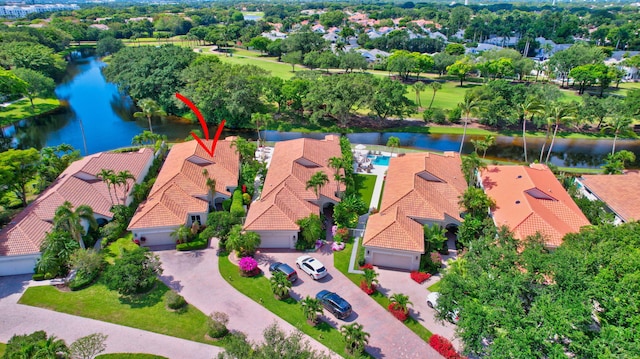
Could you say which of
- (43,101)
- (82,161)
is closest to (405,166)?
(82,161)

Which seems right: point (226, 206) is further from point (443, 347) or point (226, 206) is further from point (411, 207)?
point (443, 347)

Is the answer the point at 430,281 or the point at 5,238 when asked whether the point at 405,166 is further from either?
the point at 5,238

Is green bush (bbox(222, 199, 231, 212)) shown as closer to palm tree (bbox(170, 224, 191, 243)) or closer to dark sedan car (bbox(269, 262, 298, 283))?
palm tree (bbox(170, 224, 191, 243))

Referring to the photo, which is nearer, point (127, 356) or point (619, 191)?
point (127, 356)

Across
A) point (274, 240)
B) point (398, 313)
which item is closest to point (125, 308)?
point (274, 240)

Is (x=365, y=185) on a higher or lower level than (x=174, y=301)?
lower

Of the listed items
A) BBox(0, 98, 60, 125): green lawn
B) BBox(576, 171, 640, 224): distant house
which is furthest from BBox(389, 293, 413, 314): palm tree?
BBox(0, 98, 60, 125): green lawn

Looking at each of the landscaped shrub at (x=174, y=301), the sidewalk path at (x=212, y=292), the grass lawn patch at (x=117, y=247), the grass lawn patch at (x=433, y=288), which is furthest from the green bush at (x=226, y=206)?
the grass lawn patch at (x=433, y=288)
